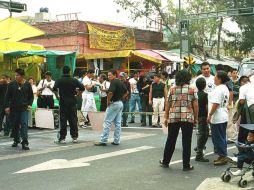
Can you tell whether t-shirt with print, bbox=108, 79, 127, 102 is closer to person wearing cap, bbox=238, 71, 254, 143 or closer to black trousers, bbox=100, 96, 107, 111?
person wearing cap, bbox=238, 71, 254, 143

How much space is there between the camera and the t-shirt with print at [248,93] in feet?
29.9

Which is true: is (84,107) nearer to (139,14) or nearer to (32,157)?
(32,157)

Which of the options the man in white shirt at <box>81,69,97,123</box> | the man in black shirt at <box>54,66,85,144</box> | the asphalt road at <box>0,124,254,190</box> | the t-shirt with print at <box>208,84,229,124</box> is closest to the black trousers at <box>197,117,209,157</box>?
the asphalt road at <box>0,124,254,190</box>

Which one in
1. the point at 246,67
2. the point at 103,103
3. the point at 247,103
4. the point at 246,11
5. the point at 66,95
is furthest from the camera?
the point at 246,11

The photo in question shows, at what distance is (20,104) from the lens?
34.2 ft

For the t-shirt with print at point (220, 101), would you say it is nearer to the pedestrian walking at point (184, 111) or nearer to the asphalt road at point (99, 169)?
the pedestrian walking at point (184, 111)

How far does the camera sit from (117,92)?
35.3 ft

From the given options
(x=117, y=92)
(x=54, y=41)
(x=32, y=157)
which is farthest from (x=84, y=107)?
(x=54, y=41)

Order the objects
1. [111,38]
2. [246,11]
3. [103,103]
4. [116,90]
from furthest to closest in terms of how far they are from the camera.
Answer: [111,38] → [246,11] → [103,103] → [116,90]

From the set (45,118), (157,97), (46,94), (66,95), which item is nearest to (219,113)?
(66,95)

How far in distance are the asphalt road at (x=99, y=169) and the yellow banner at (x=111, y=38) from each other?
1782cm

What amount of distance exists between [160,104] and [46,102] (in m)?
3.77

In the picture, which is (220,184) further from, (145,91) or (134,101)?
(134,101)

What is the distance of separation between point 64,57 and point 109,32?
13311 mm
